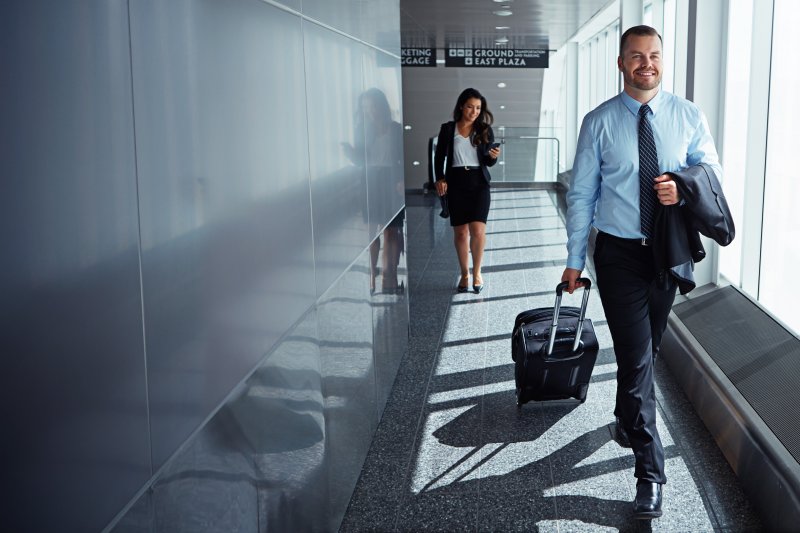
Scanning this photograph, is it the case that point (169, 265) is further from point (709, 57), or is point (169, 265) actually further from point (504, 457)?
point (709, 57)

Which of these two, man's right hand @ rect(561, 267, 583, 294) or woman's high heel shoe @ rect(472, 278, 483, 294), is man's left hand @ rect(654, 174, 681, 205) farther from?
woman's high heel shoe @ rect(472, 278, 483, 294)

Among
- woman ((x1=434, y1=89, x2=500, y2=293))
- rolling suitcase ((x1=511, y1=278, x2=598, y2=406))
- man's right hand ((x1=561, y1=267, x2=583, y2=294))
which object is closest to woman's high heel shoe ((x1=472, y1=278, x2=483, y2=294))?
woman ((x1=434, y1=89, x2=500, y2=293))

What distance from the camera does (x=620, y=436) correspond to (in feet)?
15.9

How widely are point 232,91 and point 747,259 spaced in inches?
194

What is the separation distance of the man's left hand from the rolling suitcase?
1.39m

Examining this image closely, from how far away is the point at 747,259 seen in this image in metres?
6.46

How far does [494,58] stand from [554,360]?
15511mm

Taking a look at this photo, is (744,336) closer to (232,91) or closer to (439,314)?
(439,314)

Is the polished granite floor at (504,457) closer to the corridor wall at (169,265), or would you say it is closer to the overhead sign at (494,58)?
the corridor wall at (169,265)

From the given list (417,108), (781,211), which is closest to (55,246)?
(781,211)

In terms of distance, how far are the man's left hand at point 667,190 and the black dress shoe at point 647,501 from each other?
47.9 inches

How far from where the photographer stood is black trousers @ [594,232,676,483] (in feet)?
13.1

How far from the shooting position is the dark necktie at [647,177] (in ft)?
12.9

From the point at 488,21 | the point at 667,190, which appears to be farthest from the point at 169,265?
the point at 488,21
